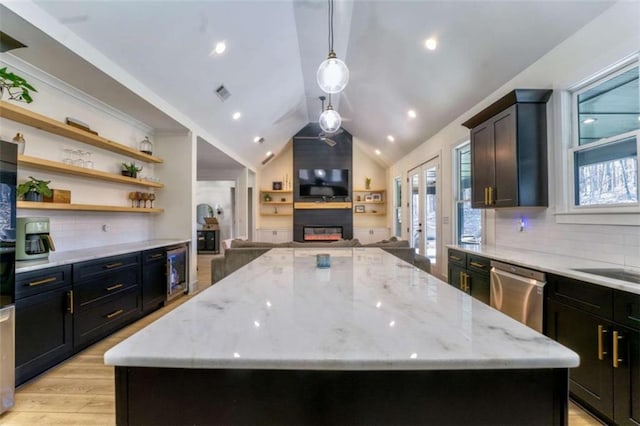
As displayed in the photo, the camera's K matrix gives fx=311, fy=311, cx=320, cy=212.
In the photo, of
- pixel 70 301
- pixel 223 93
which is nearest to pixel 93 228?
pixel 70 301

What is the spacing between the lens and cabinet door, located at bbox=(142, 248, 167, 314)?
372 cm

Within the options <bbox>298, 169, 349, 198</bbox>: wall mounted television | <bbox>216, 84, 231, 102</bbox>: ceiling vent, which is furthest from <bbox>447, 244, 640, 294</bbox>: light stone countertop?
<bbox>298, 169, 349, 198</bbox>: wall mounted television

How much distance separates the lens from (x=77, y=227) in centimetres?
351

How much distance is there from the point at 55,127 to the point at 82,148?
27.2 inches

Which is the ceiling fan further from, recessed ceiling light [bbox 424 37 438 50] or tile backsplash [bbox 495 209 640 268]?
tile backsplash [bbox 495 209 640 268]

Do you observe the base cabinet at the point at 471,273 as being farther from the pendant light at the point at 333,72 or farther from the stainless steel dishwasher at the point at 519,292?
the pendant light at the point at 333,72

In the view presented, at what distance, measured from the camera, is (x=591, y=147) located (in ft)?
8.29

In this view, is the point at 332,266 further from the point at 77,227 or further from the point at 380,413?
the point at 77,227

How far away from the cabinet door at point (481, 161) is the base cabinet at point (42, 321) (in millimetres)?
4151

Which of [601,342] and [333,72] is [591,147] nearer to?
[601,342]

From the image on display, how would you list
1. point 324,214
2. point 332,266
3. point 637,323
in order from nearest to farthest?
point 637,323, point 332,266, point 324,214

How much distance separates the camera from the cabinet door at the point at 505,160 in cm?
297

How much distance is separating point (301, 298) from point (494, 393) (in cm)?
70

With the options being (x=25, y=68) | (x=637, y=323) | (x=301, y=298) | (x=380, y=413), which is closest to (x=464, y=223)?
(x=637, y=323)
